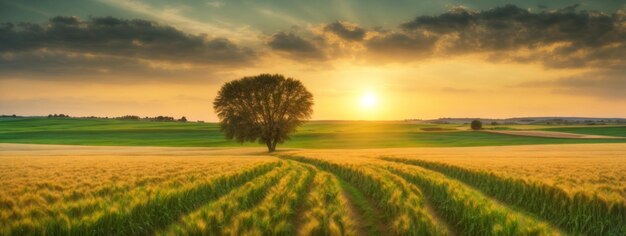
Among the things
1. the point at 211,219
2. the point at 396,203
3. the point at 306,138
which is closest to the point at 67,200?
the point at 211,219

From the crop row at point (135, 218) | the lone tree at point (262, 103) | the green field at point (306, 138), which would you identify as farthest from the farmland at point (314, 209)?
the green field at point (306, 138)

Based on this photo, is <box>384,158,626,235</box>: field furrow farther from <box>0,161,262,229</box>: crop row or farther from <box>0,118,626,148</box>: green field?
<box>0,118,626,148</box>: green field

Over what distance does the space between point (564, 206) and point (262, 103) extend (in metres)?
56.1

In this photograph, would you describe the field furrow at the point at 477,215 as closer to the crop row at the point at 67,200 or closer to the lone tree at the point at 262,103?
the crop row at the point at 67,200

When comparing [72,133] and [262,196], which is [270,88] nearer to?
[262,196]

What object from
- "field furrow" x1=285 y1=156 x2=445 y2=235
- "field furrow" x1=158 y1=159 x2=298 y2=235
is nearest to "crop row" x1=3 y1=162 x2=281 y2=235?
"field furrow" x1=158 y1=159 x2=298 y2=235

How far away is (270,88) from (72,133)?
7959 centimetres

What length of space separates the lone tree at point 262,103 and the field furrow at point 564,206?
4935cm

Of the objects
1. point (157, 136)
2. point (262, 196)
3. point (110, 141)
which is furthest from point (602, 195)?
point (157, 136)

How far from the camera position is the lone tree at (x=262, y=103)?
66.6 metres

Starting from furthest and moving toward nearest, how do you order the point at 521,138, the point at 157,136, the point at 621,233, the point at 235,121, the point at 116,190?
the point at 157,136
the point at 521,138
the point at 235,121
the point at 116,190
the point at 621,233

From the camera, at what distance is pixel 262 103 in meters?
67.6

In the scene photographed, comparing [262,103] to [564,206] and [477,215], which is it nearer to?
[564,206]

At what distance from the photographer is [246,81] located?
67.1m
